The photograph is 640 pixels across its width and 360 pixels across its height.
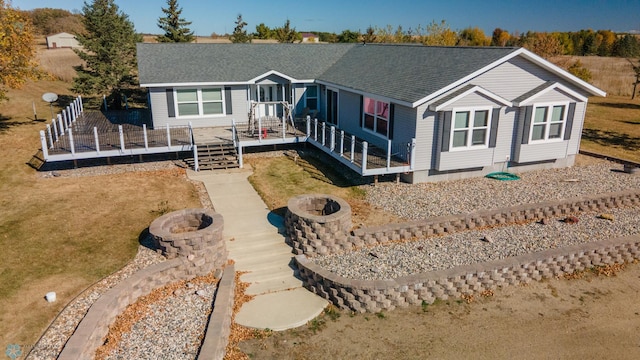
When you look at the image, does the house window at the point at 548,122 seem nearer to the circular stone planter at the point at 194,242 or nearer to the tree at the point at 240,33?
the circular stone planter at the point at 194,242

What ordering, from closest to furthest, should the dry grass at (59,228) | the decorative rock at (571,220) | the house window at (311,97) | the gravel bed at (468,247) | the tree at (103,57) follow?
1. the dry grass at (59,228)
2. the gravel bed at (468,247)
3. the decorative rock at (571,220)
4. the house window at (311,97)
5. the tree at (103,57)

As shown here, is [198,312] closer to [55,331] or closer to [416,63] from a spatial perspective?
[55,331]

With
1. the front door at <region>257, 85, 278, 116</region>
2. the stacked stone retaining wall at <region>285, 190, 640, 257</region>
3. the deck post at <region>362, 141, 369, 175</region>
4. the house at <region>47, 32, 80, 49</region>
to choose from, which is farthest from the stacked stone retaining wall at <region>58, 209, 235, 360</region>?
the house at <region>47, 32, 80, 49</region>

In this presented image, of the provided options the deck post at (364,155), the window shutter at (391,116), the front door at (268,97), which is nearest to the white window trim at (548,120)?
the window shutter at (391,116)

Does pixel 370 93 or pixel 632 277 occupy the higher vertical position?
pixel 370 93

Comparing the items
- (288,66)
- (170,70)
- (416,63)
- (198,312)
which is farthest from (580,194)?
(170,70)

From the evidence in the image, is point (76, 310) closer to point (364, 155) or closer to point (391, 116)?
point (364, 155)
